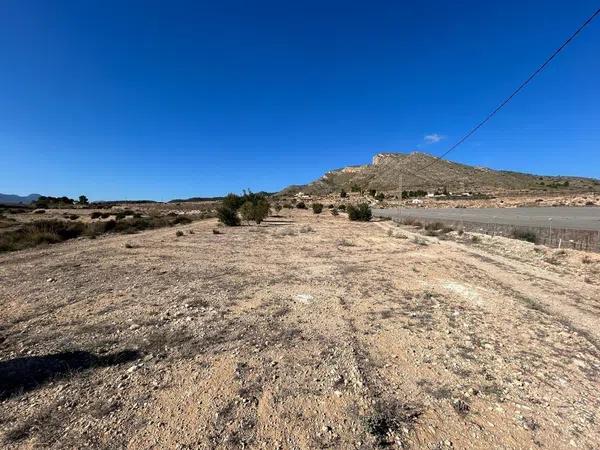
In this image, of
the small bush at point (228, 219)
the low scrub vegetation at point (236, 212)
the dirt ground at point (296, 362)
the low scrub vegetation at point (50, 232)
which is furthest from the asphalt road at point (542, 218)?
the low scrub vegetation at point (50, 232)

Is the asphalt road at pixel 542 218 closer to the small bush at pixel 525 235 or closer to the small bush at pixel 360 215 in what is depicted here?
the small bush at pixel 525 235

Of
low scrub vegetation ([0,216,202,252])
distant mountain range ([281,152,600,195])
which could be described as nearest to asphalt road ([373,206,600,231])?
low scrub vegetation ([0,216,202,252])

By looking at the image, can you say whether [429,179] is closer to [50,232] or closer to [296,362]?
[50,232]

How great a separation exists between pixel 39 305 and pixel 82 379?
4216 millimetres

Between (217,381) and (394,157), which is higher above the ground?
(394,157)

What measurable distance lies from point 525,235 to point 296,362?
18.9m

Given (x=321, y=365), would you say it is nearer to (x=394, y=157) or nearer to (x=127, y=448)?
(x=127, y=448)

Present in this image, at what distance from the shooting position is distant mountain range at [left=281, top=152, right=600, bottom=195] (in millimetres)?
105725

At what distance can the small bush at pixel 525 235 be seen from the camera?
61.2 feet

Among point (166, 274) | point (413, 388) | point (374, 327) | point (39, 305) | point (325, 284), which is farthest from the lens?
point (166, 274)

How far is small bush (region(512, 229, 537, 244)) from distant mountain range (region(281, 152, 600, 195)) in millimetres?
76015

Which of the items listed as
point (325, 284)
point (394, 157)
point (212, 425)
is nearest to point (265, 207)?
point (325, 284)

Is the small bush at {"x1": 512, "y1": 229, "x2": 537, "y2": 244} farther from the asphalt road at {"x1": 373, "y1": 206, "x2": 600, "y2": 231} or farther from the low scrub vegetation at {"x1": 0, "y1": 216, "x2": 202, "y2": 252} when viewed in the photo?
the low scrub vegetation at {"x1": 0, "y1": 216, "x2": 202, "y2": 252}

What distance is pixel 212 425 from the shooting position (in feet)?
12.2
